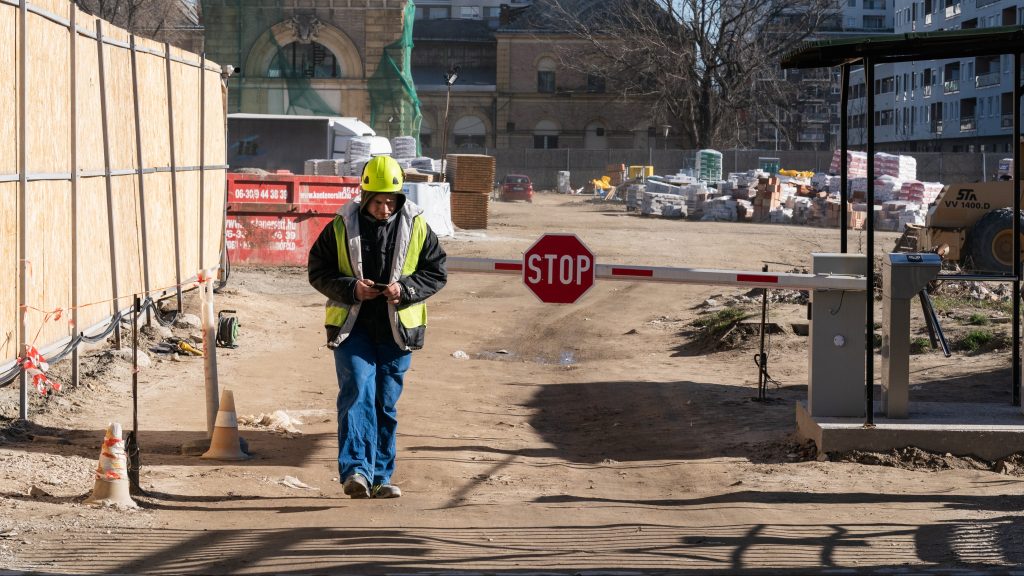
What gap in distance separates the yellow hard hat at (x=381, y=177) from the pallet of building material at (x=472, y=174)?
2849cm

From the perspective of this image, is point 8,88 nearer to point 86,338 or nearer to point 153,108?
point 86,338

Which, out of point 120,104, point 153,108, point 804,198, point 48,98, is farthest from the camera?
point 804,198

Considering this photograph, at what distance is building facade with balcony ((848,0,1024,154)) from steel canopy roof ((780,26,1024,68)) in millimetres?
63191

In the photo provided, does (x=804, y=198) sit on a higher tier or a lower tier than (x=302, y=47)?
lower

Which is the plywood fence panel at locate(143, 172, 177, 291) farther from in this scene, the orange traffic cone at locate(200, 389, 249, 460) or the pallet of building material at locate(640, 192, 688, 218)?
the pallet of building material at locate(640, 192, 688, 218)

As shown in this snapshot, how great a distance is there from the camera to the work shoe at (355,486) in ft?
23.2

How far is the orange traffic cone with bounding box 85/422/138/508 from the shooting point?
6.66 m

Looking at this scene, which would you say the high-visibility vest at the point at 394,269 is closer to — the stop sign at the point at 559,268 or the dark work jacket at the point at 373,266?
the dark work jacket at the point at 373,266

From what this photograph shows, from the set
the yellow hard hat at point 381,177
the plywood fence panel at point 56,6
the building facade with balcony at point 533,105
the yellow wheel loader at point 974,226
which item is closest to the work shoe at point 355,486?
the yellow hard hat at point 381,177

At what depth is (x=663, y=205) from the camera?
46.5 metres

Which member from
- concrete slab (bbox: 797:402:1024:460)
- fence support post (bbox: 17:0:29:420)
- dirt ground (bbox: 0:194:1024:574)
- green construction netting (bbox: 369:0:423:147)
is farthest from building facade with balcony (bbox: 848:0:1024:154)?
fence support post (bbox: 17:0:29:420)

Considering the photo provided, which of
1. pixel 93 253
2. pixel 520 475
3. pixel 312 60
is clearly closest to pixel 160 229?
pixel 93 253

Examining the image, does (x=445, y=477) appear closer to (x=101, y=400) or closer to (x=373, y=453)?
(x=373, y=453)

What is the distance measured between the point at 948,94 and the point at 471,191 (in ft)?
189
